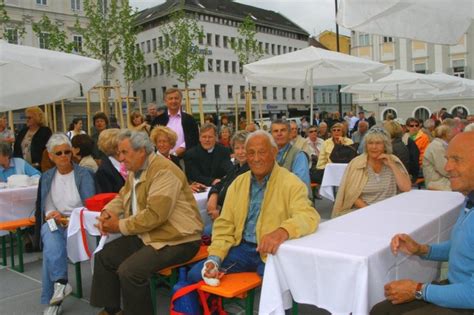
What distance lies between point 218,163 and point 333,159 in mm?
2390

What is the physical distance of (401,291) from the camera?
2516 millimetres

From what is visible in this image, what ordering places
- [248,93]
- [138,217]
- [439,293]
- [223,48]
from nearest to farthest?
[439,293] → [138,217] → [248,93] → [223,48]

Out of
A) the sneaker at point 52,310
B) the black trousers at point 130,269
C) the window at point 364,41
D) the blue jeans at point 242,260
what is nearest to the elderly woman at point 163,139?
the black trousers at point 130,269

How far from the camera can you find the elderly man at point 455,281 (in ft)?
7.66

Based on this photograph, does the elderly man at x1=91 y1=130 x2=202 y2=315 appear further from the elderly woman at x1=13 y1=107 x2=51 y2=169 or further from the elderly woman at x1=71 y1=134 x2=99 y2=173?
the elderly woman at x1=13 y1=107 x2=51 y2=169

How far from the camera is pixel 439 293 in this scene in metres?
2.41

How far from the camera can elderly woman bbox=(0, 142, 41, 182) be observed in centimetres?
601

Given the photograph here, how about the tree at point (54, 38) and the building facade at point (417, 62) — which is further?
the building facade at point (417, 62)

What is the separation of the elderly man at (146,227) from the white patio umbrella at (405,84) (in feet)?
37.1

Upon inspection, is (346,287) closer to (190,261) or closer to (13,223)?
(190,261)

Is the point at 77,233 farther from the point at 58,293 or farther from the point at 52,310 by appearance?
the point at 52,310

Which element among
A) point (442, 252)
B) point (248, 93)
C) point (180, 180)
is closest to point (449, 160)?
point (442, 252)

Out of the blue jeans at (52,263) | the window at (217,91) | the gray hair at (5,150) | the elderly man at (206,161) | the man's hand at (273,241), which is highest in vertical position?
the window at (217,91)

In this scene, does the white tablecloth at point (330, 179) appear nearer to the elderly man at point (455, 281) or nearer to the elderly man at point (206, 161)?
the elderly man at point (206, 161)
